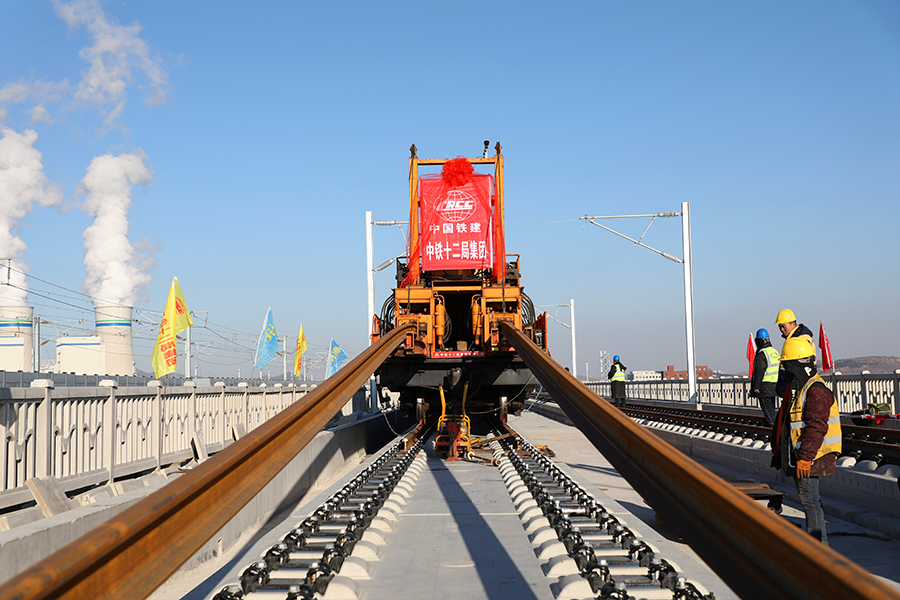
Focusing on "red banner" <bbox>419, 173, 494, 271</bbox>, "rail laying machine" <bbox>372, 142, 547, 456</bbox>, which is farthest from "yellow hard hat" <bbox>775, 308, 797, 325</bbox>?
"red banner" <bbox>419, 173, 494, 271</bbox>

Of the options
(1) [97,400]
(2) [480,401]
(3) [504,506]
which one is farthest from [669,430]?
(1) [97,400]

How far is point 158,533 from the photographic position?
231cm

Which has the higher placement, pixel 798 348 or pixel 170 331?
pixel 170 331

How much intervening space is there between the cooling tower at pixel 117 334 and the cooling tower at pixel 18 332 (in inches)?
182

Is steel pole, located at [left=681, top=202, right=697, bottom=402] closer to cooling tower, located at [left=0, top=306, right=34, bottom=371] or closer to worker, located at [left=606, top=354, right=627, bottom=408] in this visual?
worker, located at [left=606, top=354, right=627, bottom=408]

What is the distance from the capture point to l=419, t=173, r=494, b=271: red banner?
590 inches

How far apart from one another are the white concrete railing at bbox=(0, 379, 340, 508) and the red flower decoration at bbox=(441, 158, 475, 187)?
6.48 metres

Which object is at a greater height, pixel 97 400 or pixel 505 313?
pixel 505 313

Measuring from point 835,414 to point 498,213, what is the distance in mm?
10506

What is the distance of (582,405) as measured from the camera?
13.2 feet

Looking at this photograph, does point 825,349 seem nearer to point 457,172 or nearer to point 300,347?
point 457,172

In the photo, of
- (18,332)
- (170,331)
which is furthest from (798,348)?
(18,332)

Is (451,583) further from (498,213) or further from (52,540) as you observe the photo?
(498,213)

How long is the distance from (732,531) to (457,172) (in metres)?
13.8
